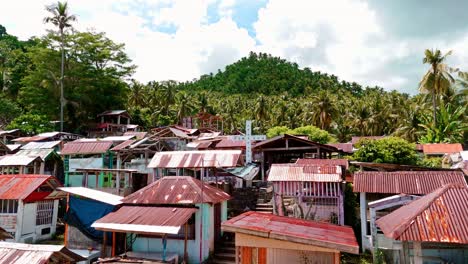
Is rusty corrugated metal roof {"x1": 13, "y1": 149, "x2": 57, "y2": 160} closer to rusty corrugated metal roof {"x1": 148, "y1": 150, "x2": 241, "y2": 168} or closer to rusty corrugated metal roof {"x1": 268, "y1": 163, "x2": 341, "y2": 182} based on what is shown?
rusty corrugated metal roof {"x1": 148, "y1": 150, "x2": 241, "y2": 168}

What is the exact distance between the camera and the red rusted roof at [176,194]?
48.6 ft

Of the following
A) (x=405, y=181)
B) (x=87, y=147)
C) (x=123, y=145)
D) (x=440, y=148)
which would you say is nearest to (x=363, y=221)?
→ (x=405, y=181)

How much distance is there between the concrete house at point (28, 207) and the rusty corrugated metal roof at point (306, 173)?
506 inches

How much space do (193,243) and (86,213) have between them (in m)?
5.54

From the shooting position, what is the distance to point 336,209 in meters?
16.5

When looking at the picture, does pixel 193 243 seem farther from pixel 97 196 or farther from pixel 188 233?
pixel 97 196

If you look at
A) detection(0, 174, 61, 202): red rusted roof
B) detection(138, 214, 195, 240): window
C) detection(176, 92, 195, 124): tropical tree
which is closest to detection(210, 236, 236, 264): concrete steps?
detection(138, 214, 195, 240): window

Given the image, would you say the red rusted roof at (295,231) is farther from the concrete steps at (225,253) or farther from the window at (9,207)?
the window at (9,207)

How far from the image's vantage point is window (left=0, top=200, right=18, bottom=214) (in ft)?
59.8

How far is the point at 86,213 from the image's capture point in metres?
16.1

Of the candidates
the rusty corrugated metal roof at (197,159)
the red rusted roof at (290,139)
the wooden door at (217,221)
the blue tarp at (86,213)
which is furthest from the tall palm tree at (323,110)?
the blue tarp at (86,213)

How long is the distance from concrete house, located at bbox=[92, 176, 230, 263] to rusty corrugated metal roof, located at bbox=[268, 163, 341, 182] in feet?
10.8

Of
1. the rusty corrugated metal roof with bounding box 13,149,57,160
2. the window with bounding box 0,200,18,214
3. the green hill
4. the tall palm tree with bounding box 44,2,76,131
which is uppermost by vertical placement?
the green hill

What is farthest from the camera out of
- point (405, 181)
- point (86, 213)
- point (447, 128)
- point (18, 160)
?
point (447, 128)
